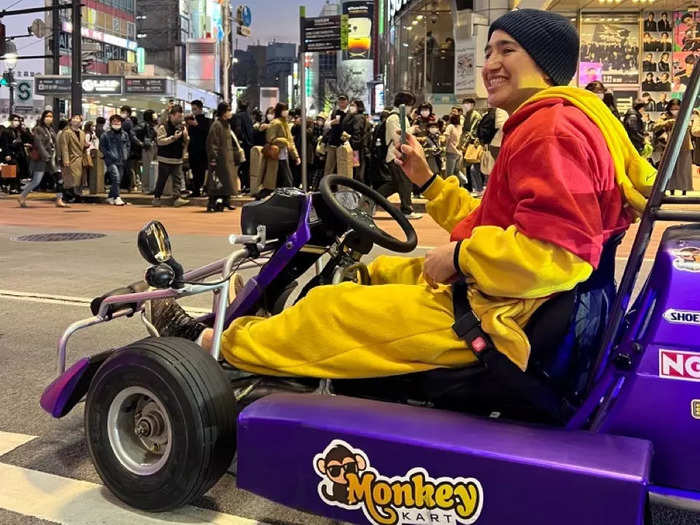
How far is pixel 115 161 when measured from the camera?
15422 millimetres

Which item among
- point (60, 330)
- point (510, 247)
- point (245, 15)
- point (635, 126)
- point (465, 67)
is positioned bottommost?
point (60, 330)

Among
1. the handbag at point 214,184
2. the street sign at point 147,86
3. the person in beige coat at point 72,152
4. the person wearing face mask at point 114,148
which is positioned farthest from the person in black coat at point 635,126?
the street sign at point 147,86

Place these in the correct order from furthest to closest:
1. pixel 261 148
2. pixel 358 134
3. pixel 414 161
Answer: pixel 261 148 < pixel 358 134 < pixel 414 161

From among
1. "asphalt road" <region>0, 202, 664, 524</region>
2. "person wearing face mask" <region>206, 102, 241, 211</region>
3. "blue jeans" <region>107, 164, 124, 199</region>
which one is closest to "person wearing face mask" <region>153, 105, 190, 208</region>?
"blue jeans" <region>107, 164, 124, 199</region>

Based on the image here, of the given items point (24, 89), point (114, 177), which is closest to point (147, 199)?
point (114, 177)

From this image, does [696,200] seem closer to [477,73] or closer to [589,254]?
[589,254]

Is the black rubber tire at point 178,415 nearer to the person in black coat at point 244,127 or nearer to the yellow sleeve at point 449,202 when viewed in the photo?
the yellow sleeve at point 449,202

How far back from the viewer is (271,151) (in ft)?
45.2

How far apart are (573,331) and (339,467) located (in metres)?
0.79

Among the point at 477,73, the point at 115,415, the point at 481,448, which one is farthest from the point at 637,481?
the point at 477,73

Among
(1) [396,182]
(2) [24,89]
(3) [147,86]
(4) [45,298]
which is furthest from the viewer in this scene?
(3) [147,86]

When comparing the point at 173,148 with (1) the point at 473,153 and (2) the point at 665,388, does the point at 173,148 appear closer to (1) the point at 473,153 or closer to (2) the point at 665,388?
(1) the point at 473,153

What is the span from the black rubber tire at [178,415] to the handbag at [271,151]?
1143cm

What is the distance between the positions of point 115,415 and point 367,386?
0.87 meters
